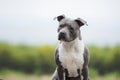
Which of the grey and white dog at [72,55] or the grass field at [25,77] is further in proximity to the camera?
the grass field at [25,77]

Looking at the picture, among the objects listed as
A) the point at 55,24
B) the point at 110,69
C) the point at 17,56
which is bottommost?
the point at 110,69

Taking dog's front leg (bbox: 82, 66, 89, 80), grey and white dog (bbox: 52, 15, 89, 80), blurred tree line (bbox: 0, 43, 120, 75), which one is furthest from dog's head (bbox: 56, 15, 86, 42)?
blurred tree line (bbox: 0, 43, 120, 75)

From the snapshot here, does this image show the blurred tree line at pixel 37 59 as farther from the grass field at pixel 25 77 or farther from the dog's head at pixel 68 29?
the dog's head at pixel 68 29

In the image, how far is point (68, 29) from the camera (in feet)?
7.25

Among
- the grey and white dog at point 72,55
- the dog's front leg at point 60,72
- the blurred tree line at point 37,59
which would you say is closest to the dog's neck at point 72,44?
the grey and white dog at point 72,55

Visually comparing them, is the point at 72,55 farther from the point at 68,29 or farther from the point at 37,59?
the point at 37,59

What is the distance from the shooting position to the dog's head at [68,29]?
2169 mm

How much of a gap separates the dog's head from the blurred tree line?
2.87 ft

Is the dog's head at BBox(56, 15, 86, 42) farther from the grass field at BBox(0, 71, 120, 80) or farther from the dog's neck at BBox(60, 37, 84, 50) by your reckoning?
the grass field at BBox(0, 71, 120, 80)

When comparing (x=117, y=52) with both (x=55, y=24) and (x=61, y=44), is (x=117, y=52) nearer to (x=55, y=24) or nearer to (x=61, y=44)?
(x=55, y=24)

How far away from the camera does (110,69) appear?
3158 millimetres

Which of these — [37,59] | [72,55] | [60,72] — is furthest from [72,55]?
[37,59]

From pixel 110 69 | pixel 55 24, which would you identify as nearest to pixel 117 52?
pixel 110 69

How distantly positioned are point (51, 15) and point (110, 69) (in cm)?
68
